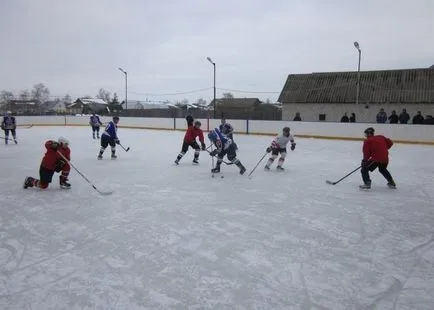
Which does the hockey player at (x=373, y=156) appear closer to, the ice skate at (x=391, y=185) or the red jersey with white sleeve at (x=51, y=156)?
the ice skate at (x=391, y=185)

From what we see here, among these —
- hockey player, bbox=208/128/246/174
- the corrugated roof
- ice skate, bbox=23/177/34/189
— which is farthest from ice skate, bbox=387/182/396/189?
the corrugated roof

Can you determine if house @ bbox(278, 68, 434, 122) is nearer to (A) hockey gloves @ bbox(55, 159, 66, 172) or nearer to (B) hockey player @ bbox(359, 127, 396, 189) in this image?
(B) hockey player @ bbox(359, 127, 396, 189)

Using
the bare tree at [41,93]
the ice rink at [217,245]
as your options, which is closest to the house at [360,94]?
the ice rink at [217,245]

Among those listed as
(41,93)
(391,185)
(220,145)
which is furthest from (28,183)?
(41,93)

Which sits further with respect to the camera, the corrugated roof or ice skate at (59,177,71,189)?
the corrugated roof

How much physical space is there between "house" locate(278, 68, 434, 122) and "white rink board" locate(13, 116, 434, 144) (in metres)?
4.11

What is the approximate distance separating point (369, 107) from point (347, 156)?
1076 cm

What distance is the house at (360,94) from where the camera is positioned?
18.2 meters

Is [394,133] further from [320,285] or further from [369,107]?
[320,285]

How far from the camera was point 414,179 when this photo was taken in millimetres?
6098

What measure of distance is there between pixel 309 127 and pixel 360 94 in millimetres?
6373

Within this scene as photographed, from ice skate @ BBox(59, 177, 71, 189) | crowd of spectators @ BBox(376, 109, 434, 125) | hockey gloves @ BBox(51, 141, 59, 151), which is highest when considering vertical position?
crowd of spectators @ BBox(376, 109, 434, 125)

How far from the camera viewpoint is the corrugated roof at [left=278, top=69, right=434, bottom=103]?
18359mm

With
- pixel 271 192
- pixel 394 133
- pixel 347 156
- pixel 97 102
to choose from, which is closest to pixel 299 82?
pixel 394 133
